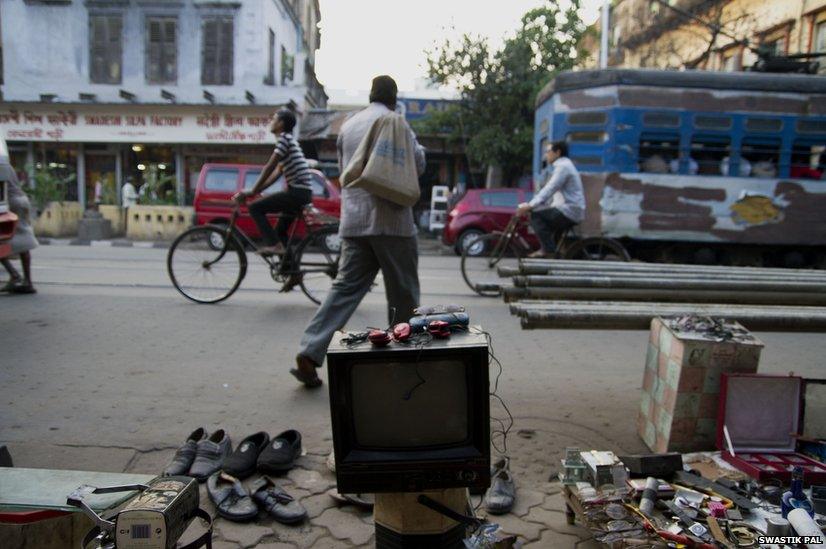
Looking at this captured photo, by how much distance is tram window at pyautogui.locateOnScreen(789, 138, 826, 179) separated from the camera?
10734mm

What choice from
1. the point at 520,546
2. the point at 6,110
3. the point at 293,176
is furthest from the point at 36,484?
the point at 6,110

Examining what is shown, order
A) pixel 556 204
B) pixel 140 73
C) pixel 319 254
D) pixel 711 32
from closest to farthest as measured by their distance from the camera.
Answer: pixel 319 254
pixel 556 204
pixel 711 32
pixel 140 73

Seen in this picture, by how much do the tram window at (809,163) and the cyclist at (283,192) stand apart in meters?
8.77

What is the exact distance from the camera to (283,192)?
6.08 metres

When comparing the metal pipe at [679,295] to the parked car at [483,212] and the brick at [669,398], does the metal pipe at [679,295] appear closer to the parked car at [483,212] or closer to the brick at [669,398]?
the brick at [669,398]

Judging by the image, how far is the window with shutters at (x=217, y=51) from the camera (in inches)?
789

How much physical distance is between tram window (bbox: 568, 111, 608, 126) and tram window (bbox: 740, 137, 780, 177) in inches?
94.4

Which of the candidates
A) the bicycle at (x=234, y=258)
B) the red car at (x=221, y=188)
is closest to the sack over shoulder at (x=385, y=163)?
the bicycle at (x=234, y=258)

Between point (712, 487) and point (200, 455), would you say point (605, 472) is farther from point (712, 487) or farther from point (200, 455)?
point (200, 455)

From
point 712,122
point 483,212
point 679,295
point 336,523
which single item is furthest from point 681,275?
point 483,212

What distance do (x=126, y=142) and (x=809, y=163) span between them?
746 inches

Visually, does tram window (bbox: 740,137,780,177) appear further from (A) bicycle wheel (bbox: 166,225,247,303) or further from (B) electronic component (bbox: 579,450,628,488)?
(B) electronic component (bbox: 579,450,628,488)

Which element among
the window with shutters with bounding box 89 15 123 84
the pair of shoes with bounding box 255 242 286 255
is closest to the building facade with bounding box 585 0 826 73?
the pair of shoes with bounding box 255 242 286 255

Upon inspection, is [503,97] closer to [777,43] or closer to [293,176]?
[777,43]
